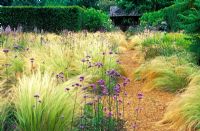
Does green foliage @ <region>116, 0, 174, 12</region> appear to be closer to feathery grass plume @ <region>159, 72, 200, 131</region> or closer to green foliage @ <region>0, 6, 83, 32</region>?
green foliage @ <region>0, 6, 83, 32</region>

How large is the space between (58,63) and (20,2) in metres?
39.0

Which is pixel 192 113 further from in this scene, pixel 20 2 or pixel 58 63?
pixel 20 2

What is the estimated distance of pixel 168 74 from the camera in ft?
26.1

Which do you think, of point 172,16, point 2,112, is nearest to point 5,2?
point 172,16

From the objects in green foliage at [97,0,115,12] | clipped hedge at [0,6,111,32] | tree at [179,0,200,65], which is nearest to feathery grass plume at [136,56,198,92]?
tree at [179,0,200,65]

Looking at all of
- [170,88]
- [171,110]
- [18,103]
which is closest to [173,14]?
[170,88]

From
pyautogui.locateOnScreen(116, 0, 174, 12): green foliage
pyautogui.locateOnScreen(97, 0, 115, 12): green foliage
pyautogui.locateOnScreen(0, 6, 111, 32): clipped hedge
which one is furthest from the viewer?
pyautogui.locateOnScreen(97, 0, 115, 12): green foliage

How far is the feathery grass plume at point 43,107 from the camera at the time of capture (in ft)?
13.1

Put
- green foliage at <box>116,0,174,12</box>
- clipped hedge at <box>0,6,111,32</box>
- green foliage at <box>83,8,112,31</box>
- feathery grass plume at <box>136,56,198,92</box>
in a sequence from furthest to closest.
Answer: green foliage at <box>116,0,174,12</box> → green foliage at <box>83,8,112,31</box> → clipped hedge at <box>0,6,111,32</box> → feathery grass plume at <box>136,56,198,92</box>

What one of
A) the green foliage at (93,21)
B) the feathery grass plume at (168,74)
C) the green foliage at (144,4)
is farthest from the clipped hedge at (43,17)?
the green foliage at (144,4)

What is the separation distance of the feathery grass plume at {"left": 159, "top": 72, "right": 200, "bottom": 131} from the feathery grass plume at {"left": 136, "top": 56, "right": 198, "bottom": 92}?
1.76m

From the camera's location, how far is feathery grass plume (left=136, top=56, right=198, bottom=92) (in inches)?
301

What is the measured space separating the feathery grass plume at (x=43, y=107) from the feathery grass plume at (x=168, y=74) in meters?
3.67

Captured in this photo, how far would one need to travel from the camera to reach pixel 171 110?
5.73m
